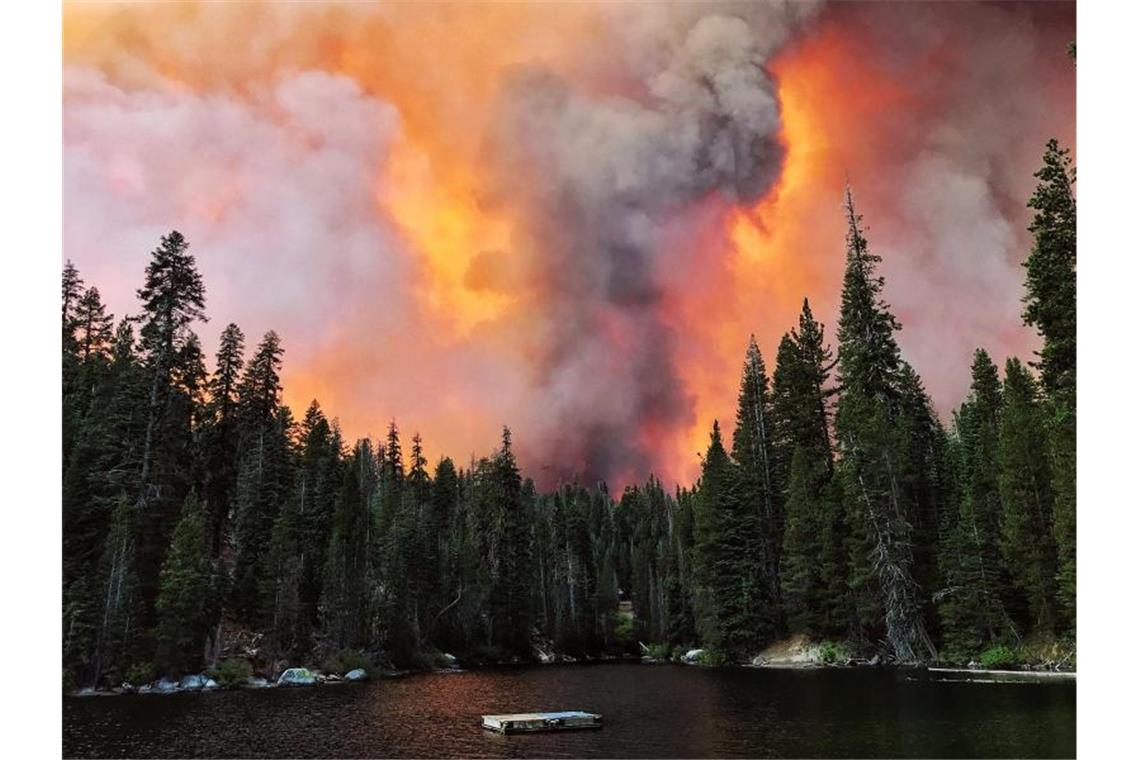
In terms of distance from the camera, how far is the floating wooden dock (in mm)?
29500

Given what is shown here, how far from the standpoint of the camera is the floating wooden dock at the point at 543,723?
1161 inches

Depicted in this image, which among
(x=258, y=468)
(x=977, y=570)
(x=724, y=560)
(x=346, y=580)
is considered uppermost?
(x=258, y=468)

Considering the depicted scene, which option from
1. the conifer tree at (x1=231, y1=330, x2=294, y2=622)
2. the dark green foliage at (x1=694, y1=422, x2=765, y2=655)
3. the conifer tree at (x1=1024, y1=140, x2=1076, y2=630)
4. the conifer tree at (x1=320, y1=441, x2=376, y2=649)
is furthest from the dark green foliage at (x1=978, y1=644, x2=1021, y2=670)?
the conifer tree at (x1=231, y1=330, x2=294, y2=622)

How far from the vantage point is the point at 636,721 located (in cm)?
3167

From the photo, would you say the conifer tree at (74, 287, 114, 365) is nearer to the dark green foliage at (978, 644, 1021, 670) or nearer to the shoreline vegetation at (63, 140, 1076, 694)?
the shoreline vegetation at (63, 140, 1076, 694)

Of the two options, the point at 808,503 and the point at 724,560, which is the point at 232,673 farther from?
the point at 808,503

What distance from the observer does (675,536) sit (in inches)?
3691

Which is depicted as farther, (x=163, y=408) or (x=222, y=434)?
(x=222, y=434)

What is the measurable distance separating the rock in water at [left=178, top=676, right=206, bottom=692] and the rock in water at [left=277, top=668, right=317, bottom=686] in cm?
519

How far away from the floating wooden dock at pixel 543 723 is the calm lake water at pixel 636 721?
1.90ft

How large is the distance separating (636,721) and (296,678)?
31.8m

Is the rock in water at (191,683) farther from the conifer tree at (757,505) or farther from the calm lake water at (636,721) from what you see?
the conifer tree at (757,505)

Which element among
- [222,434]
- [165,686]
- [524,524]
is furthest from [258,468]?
[524,524]
